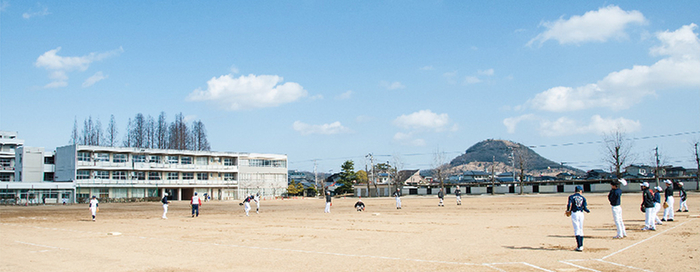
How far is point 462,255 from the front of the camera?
41.7 ft

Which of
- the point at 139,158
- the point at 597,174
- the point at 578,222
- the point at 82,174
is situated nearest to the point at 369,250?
the point at 578,222

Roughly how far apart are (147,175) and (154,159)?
11.2ft

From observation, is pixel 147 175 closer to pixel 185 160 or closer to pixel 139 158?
pixel 139 158

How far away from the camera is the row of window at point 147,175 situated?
268 feet

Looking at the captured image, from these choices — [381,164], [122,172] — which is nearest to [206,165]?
[122,172]

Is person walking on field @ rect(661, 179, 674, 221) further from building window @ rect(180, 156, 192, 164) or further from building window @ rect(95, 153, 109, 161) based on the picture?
building window @ rect(180, 156, 192, 164)

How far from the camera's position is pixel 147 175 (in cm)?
8856

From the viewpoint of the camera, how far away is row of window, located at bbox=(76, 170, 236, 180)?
8162 centimetres

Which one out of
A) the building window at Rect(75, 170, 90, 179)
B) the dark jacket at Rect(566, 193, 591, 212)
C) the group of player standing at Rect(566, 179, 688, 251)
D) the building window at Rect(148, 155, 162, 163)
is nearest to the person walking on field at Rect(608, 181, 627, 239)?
the group of player standing at Rect(566, 179, 688, 251)

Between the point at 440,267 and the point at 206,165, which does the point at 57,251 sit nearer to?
the point at 440,267

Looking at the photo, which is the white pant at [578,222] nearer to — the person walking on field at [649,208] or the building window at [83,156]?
the person walking on field at [649,208]

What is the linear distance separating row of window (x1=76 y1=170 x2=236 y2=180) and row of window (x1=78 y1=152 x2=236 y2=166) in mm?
2123

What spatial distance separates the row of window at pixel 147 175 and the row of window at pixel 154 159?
2123mm

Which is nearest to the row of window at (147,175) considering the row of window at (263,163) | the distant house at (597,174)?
the row of window at (263,163)
